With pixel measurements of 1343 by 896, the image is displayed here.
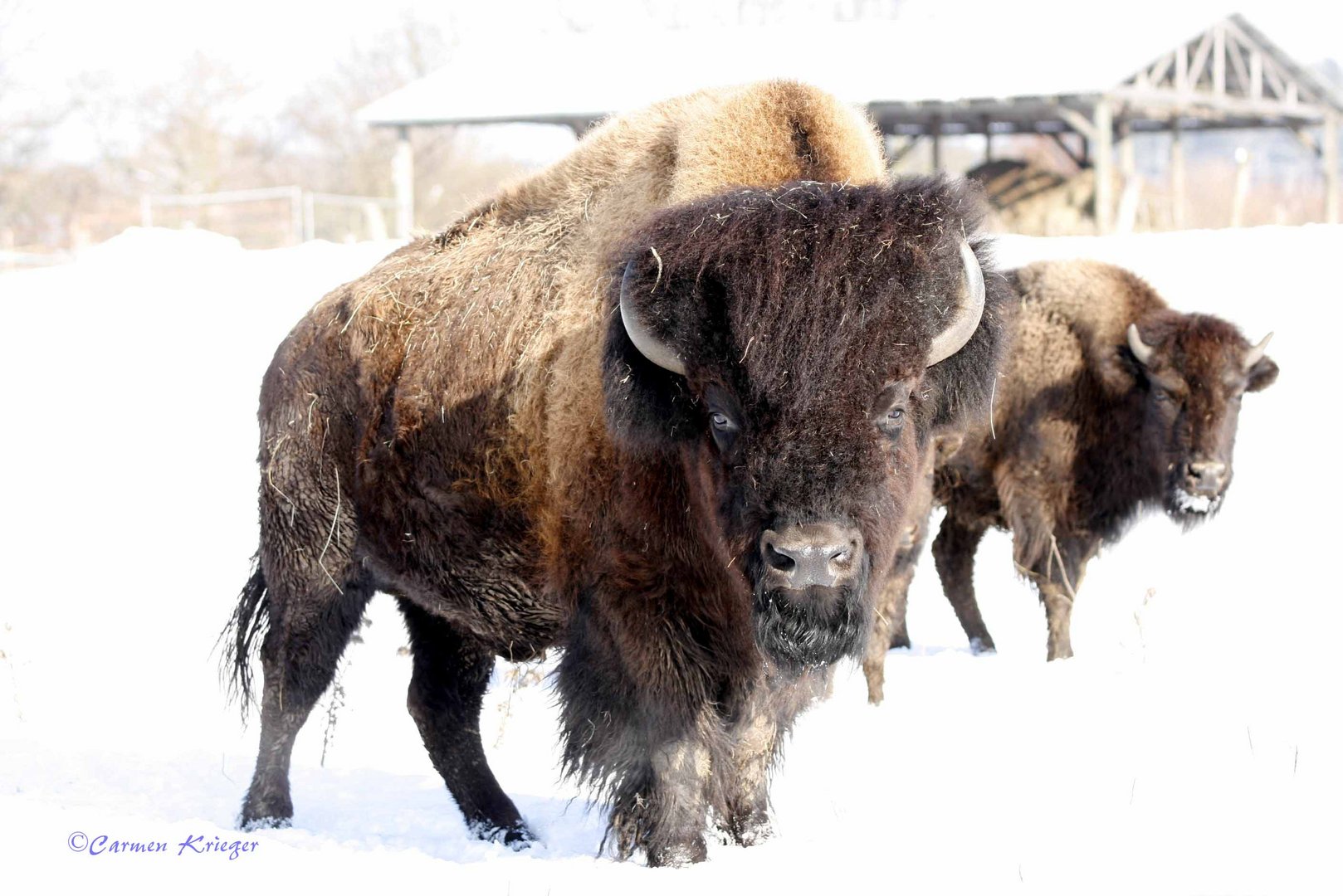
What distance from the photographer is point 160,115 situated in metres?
50.7

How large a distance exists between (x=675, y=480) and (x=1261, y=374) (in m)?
6.83

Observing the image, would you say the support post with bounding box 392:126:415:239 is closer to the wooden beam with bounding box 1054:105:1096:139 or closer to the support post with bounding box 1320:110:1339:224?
the wooden beam with bounding box 1054:105:1096:139

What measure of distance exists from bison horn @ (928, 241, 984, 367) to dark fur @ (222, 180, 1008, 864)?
0.03 m

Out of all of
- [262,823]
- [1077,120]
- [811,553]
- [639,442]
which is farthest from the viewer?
[1077,120]

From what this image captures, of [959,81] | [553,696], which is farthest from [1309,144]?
[553,696]

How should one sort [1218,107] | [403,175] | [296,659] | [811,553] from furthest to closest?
[1218,107] < [403,175] < [296,659] < [811,553]

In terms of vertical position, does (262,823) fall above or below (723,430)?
below

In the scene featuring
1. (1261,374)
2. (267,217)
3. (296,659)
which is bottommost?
(267,217)

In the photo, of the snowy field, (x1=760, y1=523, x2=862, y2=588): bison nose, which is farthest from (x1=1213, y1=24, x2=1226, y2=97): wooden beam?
(x1=760, y1=523, x2=862, y2=588): bison nose

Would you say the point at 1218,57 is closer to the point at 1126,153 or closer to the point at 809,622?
the point at 1126,153

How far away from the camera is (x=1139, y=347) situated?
9367mm

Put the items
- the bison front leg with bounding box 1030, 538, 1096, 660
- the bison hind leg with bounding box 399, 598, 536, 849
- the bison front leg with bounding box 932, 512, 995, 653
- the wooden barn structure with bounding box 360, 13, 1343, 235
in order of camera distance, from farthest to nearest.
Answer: the wooden barn structure with bounding box 360, 13, 1343, 235, the bison front leg with bounding box 932, 512, 995, 653, the bison front leg with bounding box 1030, 538, 1096, 660, the bison hind leg with bounding box 399, 598, 536, 849

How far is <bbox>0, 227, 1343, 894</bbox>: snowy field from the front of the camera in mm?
4062

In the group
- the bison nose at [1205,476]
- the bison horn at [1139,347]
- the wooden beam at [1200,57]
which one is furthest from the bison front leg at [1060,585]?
the wooden beam at [1200,57]
